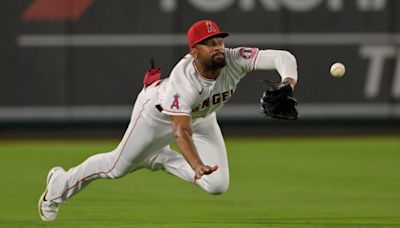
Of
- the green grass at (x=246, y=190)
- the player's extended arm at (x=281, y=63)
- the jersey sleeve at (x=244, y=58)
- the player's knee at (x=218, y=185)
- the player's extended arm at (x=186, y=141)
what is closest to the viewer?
the player's extended arm at (x=186, y=141)

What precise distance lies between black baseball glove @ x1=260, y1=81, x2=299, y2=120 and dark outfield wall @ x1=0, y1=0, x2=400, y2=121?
929cm

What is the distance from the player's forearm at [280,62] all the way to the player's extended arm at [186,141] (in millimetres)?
737

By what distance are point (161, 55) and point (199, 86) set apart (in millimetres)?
9377

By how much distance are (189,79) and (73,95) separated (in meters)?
9.55

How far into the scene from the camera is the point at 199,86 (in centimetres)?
817

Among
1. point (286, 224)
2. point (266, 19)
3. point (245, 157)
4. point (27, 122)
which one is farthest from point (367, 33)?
point (286, 224)

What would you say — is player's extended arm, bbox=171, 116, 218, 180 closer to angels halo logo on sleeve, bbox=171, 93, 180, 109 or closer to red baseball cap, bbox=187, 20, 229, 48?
angels halo logo on sleeve, bbox=171, 93, 180, 109

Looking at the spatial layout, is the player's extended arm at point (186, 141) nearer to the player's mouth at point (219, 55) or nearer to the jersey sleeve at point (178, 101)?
the jersey sleeve at point (178, 101)

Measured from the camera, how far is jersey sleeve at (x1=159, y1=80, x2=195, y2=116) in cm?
800

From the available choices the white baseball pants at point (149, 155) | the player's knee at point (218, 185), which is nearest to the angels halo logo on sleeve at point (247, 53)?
the white baseball pants at point (149, 155)

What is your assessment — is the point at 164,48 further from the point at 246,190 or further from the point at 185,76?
the point at 185,76

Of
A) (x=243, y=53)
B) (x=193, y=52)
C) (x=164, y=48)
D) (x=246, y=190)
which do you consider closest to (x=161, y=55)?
(x=164, y=48)

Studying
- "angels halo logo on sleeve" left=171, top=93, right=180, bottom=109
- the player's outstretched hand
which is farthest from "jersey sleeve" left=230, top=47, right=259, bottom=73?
the player's outstretched hand

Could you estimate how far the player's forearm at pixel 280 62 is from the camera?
8.00 m
